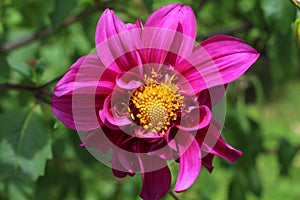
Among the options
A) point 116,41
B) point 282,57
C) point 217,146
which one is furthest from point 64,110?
point 282,57

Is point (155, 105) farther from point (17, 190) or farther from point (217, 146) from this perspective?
point (17, 190)

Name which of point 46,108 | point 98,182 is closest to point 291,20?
point 46,108

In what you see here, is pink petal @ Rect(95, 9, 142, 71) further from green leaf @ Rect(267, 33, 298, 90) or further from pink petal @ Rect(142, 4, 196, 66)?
green leaf @ Rect(267, 33, 298, 90)

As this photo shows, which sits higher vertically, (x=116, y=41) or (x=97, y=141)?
(x=116, y=41)

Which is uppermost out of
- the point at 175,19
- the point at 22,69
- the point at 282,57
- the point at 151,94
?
the point at 175,19

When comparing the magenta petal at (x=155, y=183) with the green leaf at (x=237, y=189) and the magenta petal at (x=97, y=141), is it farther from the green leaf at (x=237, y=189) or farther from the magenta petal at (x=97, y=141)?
the green leaf at (x=237, y=189)

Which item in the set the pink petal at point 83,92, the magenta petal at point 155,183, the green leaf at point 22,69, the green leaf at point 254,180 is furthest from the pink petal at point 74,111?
the green leaf at point 254,180

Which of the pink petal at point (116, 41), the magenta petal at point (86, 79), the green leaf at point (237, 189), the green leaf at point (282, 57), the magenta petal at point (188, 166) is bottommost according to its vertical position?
the green leaf at point (237, 189)

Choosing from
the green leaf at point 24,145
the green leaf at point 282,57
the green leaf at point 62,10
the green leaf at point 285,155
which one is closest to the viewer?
the green leaf at point 24,145
